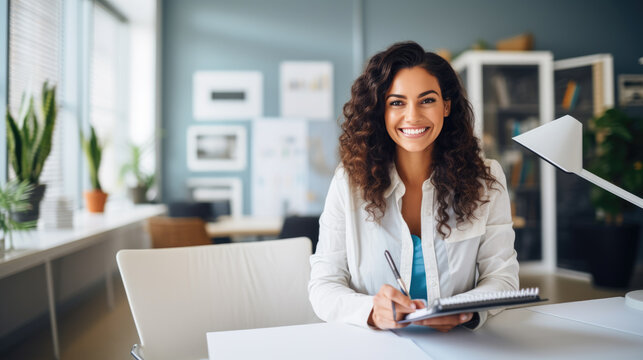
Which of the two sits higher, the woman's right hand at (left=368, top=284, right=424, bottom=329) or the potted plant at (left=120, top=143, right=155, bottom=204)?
the potted plant at (left=120, top=143, right=155, bottom=204)

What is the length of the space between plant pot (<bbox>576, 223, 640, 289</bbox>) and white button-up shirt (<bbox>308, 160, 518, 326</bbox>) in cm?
339

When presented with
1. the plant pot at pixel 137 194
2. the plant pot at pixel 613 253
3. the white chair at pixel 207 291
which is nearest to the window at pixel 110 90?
the plant pot at pixel 137 194

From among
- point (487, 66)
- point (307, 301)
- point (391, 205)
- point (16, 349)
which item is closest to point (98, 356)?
point (16, 349)

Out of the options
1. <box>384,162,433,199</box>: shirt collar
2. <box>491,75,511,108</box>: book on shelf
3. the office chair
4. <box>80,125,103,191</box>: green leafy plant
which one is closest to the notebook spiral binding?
<box>384,162,433,199</box>: shirt collar

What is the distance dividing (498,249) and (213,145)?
427cm

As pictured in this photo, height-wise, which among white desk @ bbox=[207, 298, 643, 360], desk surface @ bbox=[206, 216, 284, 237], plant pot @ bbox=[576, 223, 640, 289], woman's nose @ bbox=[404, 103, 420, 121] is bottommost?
plant pot @ bbox=[576, 223, 640, 289]

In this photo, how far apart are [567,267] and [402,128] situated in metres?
4.28

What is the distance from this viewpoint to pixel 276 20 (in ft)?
16.9

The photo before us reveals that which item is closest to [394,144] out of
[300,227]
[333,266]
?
[333,266]

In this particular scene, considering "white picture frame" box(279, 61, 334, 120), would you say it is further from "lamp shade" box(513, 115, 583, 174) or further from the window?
"lamp shade" box(513, 115, 583, 174)

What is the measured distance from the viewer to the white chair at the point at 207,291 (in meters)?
A: 1.37

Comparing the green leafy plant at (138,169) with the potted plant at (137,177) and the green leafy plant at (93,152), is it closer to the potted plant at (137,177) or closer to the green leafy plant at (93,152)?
the potted plant at (137,177)

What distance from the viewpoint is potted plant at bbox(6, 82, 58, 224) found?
2.55 m

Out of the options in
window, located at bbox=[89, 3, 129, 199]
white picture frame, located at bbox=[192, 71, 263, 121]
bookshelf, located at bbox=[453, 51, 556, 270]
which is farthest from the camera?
white picture frame, located at bbox=[192, 71, 263, 121]
